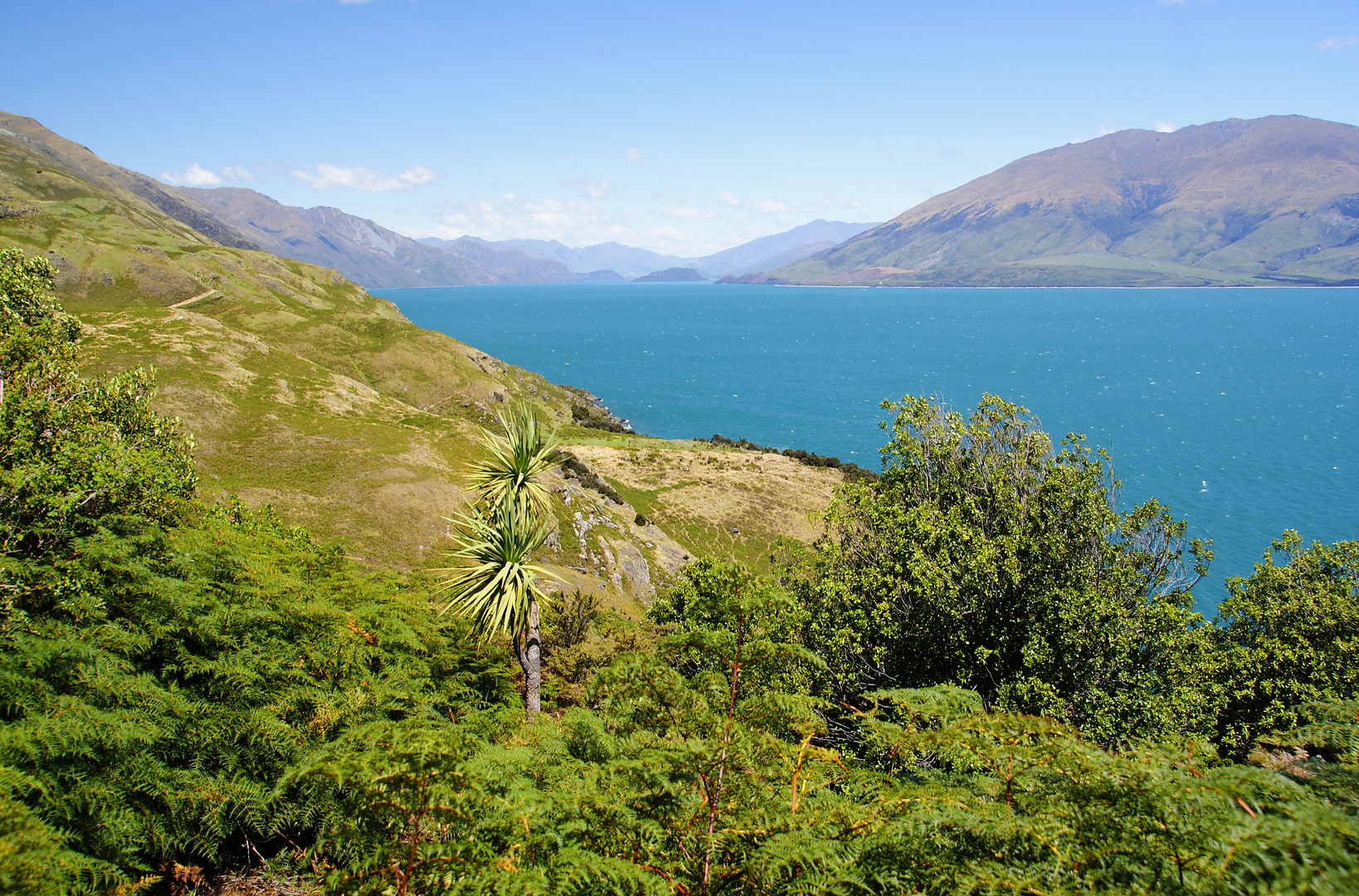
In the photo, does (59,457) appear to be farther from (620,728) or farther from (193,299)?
(193,299)

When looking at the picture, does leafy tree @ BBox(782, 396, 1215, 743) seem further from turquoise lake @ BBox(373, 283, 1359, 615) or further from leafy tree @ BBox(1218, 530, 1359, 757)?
turquoise lake @ BBox(373, 283, 1359, 615)

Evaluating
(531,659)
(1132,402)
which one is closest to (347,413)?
(531,659)

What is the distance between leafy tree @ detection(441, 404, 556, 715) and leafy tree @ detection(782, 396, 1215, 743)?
26.6 ft

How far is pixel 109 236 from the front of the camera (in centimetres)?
10894

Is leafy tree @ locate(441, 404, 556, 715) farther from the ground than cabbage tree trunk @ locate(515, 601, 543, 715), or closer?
farther from the ground

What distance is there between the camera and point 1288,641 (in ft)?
68.7

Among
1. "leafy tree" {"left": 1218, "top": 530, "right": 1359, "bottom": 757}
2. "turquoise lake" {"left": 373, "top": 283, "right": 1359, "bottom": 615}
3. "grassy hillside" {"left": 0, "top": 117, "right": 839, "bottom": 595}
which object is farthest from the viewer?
"turquoise lake" {"left": 373, "top": 283, "right": 1359, "bottom": 615}

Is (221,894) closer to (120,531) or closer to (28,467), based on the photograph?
(120,531)

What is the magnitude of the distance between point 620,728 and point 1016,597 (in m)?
15.1

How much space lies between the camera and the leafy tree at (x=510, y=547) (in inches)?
639

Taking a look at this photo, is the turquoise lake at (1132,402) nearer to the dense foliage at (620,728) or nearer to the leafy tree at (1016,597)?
the leafy tree at (1016,597)

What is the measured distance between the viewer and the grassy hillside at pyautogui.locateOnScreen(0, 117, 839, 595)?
3962 cm

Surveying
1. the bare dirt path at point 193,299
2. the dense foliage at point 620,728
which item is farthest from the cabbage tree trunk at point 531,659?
the bare dirt path at point 193,299

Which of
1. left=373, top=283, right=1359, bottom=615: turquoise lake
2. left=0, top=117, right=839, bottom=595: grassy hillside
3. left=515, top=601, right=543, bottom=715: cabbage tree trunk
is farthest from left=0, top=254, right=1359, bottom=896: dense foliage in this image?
left=373, top=283, right=1359, bottom=615: turquoise lake
